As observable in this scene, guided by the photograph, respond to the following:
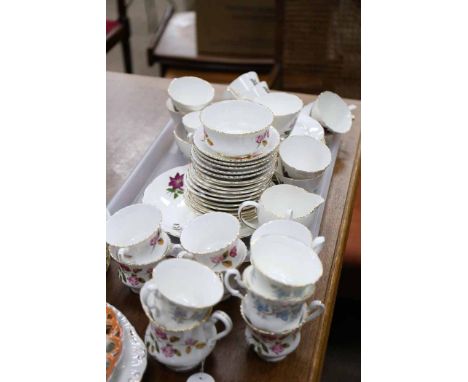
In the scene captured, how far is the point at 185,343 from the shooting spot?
92 centimetres

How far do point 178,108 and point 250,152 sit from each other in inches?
14.8

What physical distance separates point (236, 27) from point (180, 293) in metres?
1.71

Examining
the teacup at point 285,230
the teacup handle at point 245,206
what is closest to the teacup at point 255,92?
the teacup handle at point 245,206

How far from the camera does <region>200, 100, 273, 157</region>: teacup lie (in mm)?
1168

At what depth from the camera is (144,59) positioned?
3.29 m

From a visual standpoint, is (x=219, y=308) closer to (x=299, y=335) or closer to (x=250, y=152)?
(x=299, y=335)

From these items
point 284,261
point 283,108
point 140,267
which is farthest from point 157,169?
point 284,261

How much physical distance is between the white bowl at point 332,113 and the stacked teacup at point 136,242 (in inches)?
23.5

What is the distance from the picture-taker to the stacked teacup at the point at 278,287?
2.99 ft

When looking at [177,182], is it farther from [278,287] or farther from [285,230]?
[278,287]

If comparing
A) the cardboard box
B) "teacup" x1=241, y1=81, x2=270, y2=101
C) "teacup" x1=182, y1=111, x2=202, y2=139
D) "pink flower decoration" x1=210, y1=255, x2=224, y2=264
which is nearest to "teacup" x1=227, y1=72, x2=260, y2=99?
"teacup" x1=241, y1=81, x2=270, y2=101

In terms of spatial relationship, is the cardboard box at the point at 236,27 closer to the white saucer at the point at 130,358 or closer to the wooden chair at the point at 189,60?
the wooden chair at the point at 189,60

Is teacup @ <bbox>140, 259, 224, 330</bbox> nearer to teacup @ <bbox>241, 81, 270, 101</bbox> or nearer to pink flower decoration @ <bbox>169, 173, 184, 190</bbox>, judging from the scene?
pink flower decoration @ <bbox>169, 173, 184, 190</bbox>

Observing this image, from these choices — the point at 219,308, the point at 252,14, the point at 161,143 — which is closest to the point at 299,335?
the point at 219,308
